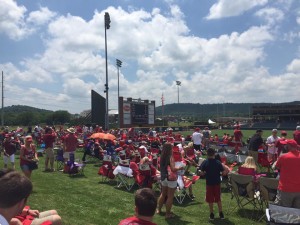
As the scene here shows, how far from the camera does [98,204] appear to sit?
907 centimetres

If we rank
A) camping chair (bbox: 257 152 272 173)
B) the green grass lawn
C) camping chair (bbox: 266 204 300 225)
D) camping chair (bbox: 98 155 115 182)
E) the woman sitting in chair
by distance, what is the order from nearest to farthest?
camping chair (bbox: 266 204 300 225), the green grass lawn, the woman sitting in chair, camping chair (bbox: 98 155 115 182), camping chair (bbox: 257 152 272 173)

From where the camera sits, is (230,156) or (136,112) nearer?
(230,156)

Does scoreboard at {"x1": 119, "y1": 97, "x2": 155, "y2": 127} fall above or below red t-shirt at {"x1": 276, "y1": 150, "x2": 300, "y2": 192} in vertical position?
above

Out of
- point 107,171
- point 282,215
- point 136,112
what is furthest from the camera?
point 136,112

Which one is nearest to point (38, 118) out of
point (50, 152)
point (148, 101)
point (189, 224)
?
point (148, 101)

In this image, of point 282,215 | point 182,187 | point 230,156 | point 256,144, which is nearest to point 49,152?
point 182,187

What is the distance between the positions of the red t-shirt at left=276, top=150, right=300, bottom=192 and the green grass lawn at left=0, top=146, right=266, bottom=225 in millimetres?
1664

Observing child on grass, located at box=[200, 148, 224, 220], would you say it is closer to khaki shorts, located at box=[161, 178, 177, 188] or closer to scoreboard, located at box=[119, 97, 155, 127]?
khaki shorts, located at box=[161, 178, 177, 188]

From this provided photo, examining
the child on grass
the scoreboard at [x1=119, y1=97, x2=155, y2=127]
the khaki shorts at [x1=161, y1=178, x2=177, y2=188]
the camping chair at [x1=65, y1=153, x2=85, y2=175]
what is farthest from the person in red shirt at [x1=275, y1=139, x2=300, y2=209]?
the scoreboard at [x1=119, y1=97, x2=155, y2=127]

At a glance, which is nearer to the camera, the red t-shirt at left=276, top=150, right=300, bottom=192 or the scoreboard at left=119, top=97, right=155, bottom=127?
the red t-shirt at left=276, top=150, right=300, bottom=192

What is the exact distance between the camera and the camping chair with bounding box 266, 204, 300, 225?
543 cm

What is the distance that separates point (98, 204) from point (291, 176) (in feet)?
16.0

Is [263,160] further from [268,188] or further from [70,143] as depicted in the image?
[70,143]

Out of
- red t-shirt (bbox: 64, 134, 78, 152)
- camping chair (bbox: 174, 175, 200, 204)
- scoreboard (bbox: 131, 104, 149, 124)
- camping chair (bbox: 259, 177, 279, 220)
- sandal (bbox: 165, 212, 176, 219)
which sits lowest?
sandal (bbox: 165, 212, 176, 219)
